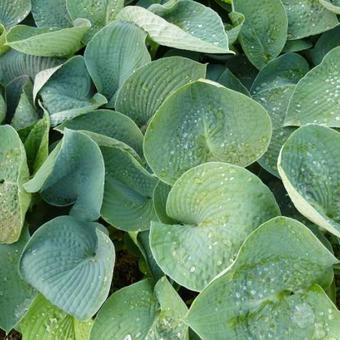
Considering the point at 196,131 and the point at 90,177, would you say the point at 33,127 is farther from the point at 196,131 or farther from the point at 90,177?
the point at 196,131

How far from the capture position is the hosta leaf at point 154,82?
1130 millimetres

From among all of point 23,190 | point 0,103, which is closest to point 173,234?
point 23,190

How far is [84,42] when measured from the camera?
1255 mm

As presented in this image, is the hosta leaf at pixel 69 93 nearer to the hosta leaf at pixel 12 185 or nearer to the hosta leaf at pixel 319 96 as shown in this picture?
the hosta leaf at pixel 12 185

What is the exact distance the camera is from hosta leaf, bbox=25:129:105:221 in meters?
1.02

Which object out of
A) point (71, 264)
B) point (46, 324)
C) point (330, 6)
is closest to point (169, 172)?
point (71, 264)

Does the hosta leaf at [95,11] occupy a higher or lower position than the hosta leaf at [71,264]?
higher

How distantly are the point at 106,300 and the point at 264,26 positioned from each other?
1.92ft

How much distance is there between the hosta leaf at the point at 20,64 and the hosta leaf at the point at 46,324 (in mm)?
438

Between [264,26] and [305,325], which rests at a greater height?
[264,26]

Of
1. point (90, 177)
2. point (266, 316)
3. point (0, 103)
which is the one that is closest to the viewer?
point (266, 316)

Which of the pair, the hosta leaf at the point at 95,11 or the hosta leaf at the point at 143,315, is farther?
the hosta leaf at the point at 95,11

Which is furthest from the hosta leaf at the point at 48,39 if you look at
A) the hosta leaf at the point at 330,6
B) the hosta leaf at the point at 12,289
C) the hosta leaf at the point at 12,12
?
the hosta leaf at the point at 330,6

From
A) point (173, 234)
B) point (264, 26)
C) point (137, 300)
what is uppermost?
point (264, 26)
